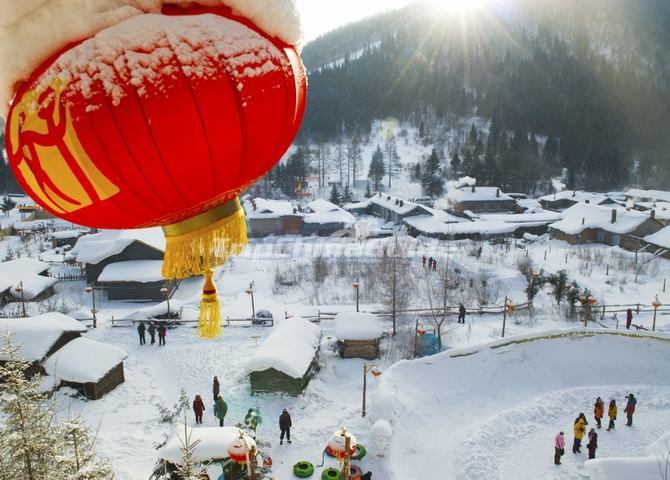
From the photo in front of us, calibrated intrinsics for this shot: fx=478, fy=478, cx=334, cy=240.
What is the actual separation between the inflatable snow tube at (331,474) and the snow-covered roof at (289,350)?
353 centimetres

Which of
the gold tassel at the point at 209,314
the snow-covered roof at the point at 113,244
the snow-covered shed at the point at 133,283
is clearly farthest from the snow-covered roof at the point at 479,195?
the gold tassel at the point at 209,314

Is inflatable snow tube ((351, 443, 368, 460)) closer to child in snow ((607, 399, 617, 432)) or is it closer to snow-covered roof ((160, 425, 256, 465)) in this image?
snow-covered roof ((160, 425, 256, 465))

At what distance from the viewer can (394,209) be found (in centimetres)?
4503

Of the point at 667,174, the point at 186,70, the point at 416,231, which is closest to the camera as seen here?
the point at 186,70

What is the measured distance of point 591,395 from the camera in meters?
13.9

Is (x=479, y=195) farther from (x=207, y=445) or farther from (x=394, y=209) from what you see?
(x=207, y=445)

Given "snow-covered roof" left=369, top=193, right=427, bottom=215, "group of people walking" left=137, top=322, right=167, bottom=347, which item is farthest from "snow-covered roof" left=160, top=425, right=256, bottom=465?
"snow-covered roof" left=369, top=193, right=427, bottom=215

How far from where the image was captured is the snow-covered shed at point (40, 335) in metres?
13.1

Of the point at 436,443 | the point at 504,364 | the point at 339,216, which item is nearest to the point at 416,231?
the point at 339,216

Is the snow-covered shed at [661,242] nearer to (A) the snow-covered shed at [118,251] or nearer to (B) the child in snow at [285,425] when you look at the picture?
(B) the child in snow at [285,425]

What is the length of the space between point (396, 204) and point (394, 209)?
1.27 meters

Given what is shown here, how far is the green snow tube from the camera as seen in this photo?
9898mm

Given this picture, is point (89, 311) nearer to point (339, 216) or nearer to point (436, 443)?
point (436, 443)

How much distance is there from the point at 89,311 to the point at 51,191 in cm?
2038
